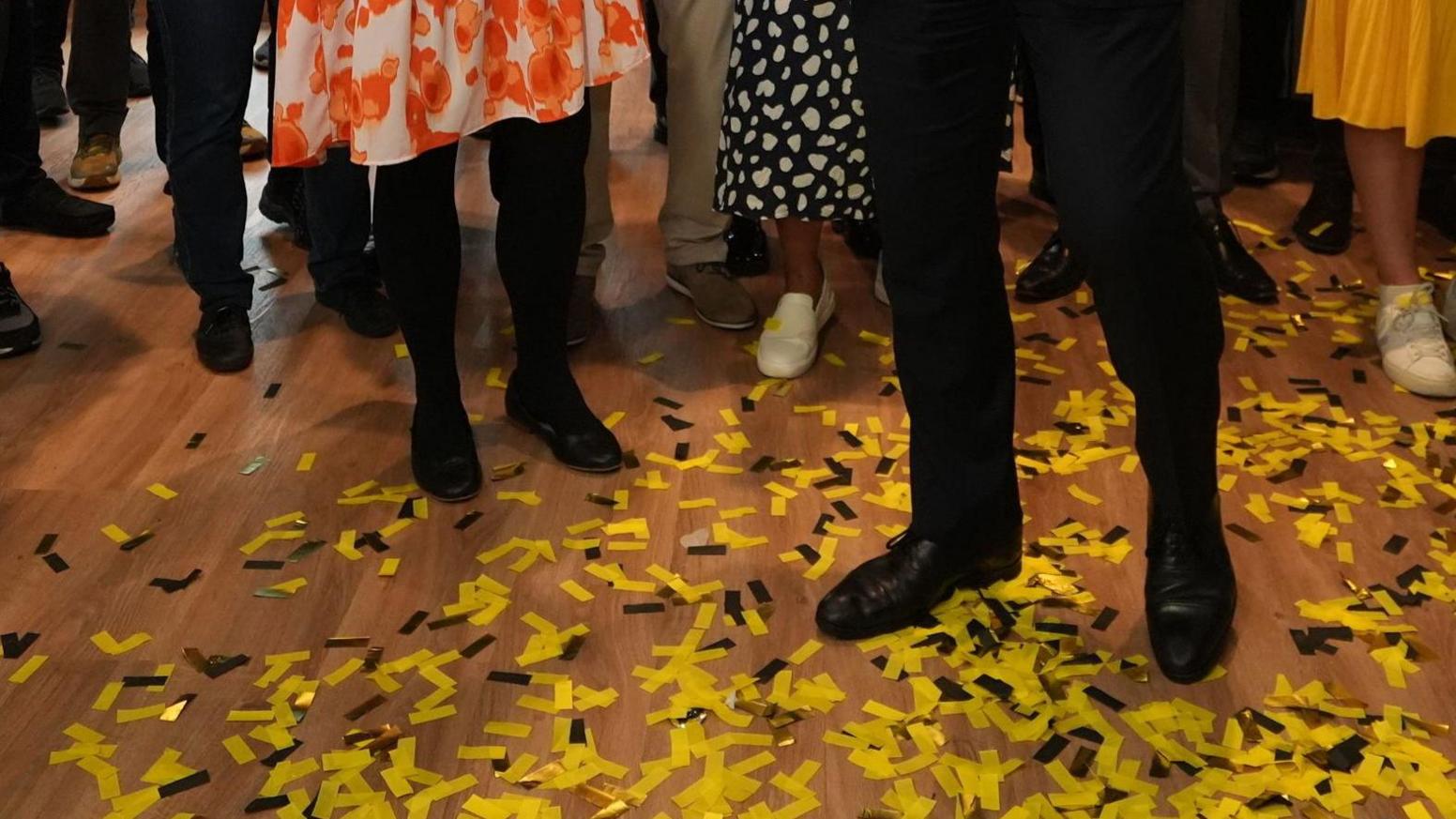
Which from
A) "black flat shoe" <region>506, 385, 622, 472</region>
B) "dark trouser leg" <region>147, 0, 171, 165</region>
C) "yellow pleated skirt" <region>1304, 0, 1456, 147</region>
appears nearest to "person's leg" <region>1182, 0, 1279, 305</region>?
"yellow pleated skirt" <region>1304, 0, 1456, 147</region>

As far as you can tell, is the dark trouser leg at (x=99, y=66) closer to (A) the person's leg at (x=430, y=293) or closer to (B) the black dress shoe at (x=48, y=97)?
(B) the black dress shoe at (x=48, y=97)

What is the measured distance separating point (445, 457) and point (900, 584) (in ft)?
2.19

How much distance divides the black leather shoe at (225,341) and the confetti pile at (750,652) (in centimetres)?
29

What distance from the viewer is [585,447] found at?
1983mm

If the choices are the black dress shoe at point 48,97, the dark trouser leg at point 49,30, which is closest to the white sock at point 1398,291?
the black dress shoe at point 48,97

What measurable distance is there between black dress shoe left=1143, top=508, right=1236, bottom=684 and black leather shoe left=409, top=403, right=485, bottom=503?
89 centimetres

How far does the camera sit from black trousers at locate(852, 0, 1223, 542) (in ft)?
4.04

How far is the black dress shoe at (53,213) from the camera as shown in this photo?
274cm

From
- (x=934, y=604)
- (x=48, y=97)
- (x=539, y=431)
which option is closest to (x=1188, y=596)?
(x=934, y=604)

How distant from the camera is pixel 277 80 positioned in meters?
1.63

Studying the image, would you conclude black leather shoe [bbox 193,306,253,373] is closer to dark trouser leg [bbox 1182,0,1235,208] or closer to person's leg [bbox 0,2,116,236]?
person's leg [bbox 0,2,116,236]

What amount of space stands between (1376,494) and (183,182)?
1.79 meters

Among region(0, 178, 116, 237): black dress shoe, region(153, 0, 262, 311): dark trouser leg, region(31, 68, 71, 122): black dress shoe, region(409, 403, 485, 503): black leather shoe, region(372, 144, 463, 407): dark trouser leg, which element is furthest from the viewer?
region(31, 68, 71, 122): black dress shoe

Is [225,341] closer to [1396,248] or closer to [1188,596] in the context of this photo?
[1188,596]
